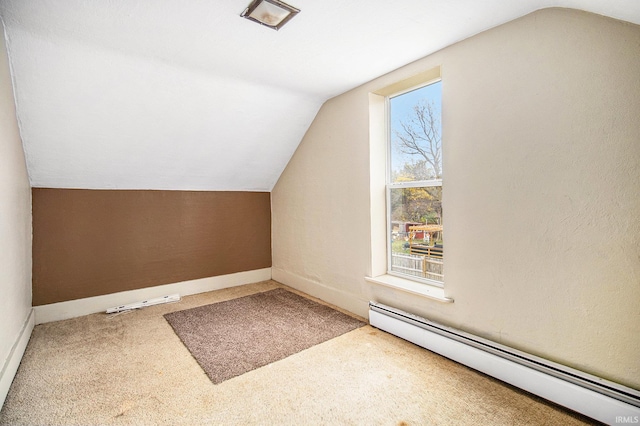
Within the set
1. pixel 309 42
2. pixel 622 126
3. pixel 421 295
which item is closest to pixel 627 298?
pixel 622 126

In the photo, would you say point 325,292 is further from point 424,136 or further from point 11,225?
point 11,225

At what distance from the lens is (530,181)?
1.95 m

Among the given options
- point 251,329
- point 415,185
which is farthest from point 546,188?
point 251,329

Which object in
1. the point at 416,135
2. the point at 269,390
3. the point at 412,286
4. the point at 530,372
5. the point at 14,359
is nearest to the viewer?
the point at 530,372

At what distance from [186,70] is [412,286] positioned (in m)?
2.63

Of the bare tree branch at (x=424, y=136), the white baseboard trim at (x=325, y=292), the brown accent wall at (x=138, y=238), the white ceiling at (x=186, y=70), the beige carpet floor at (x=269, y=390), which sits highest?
the white ceiling at (x=186, y=70)

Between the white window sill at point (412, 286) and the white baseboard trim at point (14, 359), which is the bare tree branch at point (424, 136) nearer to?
the white window sill at point (412, 286)

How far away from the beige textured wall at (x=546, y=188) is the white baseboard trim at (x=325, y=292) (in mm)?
526

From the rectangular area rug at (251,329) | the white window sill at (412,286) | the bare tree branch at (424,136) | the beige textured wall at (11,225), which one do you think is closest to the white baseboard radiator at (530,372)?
the white window sill at (412,286)

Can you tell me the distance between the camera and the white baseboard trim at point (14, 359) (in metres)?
1.87

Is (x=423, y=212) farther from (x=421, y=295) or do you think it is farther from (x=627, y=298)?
(x=627, y=298)

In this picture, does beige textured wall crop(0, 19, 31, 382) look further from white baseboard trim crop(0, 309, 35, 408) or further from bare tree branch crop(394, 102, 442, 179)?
bare tree branch crop(394, 102, 442, 179)

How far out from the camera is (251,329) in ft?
9.53

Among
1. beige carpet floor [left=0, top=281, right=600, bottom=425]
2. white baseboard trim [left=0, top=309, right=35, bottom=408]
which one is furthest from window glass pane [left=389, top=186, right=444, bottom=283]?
white baseboard trim [left=0, top=309, right=35, bottom=408]
